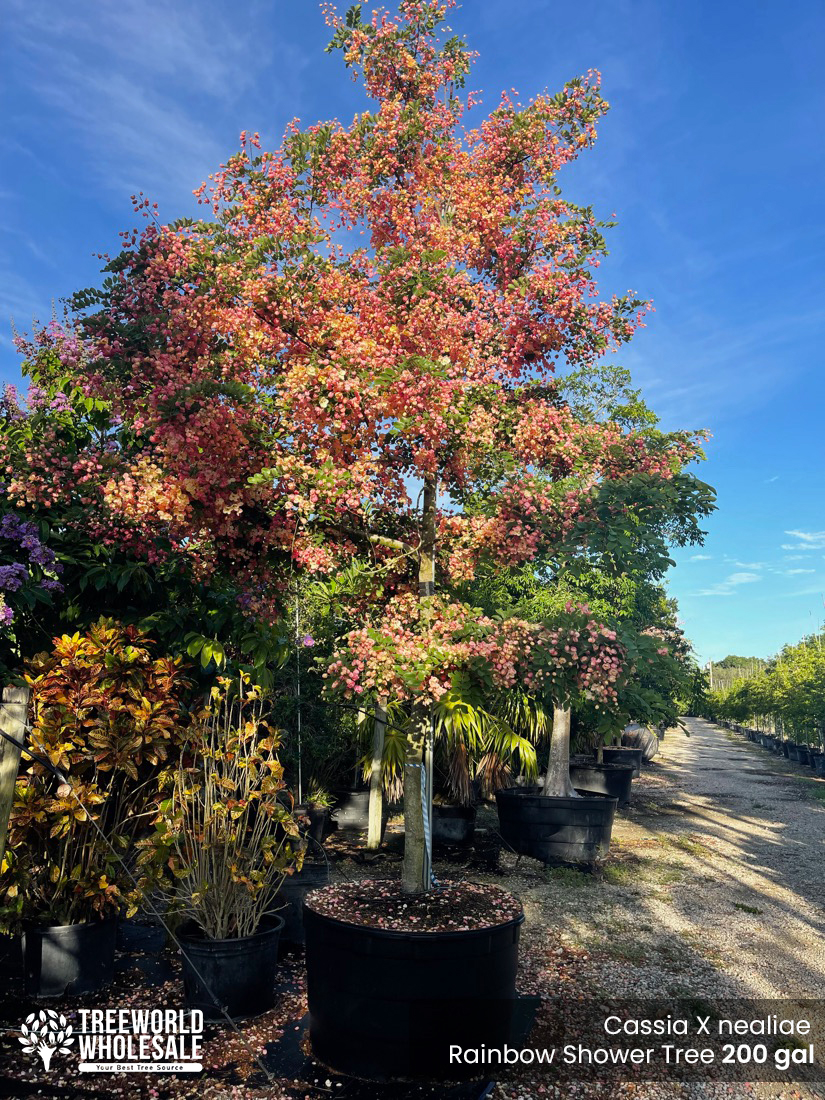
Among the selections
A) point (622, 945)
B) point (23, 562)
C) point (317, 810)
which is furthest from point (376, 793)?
point (23, 562)

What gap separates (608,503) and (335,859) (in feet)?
21.4

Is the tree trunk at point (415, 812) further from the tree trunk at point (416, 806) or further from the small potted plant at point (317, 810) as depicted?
the small potted plant at point (317, 810)

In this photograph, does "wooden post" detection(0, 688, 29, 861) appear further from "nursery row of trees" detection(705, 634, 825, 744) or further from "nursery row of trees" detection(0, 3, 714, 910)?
"nursery row of trees" detection(705, 634, 825, 744)

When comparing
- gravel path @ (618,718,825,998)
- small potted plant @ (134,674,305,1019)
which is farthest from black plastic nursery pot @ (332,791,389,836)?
small potted plant @ (134,674,305,1019)

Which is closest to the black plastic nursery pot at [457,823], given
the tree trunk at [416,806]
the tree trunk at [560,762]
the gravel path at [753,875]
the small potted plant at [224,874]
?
the tree trunk at [560,762]

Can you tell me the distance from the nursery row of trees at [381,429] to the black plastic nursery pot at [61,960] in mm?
1890

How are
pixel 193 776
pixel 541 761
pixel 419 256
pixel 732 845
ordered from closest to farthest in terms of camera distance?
pixel 419 256
pixel 193 776
pixel 732 845
pixel 541 761

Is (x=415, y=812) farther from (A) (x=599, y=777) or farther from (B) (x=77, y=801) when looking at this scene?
(A) (x=599, y=777)

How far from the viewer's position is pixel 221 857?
5316mm

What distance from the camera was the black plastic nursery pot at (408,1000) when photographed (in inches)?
159

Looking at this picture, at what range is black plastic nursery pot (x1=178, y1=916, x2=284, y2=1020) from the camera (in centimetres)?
482

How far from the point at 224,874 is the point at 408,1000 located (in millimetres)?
1634

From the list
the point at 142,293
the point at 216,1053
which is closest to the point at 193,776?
the point at 216,1053

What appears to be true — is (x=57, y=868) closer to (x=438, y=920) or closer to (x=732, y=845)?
(x=438, y=920)
